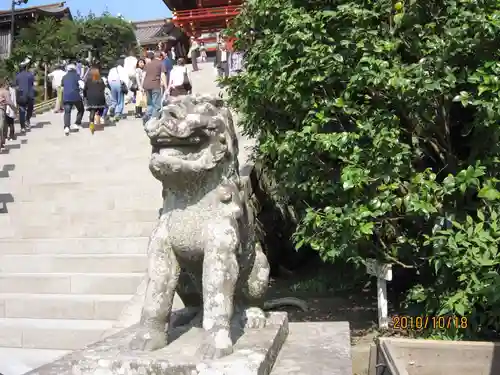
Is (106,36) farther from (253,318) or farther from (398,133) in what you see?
(253,318)

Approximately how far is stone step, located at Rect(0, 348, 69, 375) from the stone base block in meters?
2.30

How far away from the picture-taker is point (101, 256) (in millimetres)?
6109

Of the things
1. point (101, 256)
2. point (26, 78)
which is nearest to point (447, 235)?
point (101, 256)

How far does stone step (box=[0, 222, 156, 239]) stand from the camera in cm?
680

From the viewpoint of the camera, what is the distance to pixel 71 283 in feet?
19.1

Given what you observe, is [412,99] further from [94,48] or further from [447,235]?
[94,48]

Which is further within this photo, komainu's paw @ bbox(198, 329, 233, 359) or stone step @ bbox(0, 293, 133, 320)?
stone step @ bbox(0, 293, 133, 320)

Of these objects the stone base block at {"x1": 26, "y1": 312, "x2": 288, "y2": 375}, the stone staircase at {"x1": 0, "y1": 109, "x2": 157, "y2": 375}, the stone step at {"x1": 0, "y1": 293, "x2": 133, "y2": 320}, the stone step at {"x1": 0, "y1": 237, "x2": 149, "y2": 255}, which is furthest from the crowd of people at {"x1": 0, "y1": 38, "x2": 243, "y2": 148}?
the stone base block at {"x1": 26, "y1": 312, "x2": 288, "y2": 375}

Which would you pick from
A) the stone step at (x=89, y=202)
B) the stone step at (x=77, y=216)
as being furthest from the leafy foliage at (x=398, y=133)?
the stone step at (x=89, y=202)

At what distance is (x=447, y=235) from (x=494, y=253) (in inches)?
14.7

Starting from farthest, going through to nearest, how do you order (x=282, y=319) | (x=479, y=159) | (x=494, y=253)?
(x=479, y=159) < (x=494, y=253) < (x=282, y=319)

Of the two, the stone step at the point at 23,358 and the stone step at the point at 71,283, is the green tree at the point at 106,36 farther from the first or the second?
the stone step at the point at 23,358

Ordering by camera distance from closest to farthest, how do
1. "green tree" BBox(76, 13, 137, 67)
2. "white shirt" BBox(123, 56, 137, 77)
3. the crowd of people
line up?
the crowd of people → "white shirt" BBox(123, 56, 137, 77) → "green tree" BBox(76, 13, 137, 67)
